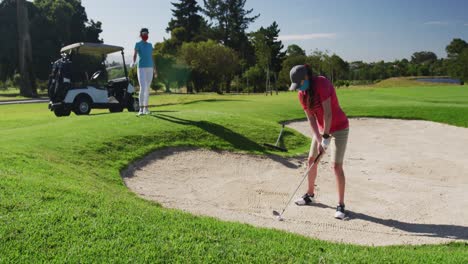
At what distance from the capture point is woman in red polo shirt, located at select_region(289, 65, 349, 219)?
652cm

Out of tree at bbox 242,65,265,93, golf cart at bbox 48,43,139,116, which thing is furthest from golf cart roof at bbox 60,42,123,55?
tree at bbox 242,65,265,93

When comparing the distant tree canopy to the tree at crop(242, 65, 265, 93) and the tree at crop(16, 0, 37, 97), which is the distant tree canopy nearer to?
the tree at crop(16, 0, 37, 97)

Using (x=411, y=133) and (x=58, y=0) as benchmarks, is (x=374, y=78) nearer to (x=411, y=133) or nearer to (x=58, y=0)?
(x=58, y=0)

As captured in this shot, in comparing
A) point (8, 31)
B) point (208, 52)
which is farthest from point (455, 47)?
point (8, 31)

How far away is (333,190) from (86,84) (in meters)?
13.0

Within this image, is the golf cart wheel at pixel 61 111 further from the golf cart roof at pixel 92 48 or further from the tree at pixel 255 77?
the tree at pixel 255 77

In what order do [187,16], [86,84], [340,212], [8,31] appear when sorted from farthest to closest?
[187,16]
[8,31]
[86,84]
[340,212]

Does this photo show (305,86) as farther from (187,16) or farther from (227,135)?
(187,16)

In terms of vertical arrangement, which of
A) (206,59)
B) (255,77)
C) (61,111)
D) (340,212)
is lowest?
(340,212)

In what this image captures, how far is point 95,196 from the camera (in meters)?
5.56

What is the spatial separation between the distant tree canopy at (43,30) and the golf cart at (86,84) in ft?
142

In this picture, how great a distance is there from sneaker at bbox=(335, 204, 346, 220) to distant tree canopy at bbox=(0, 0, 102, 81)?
191 feet

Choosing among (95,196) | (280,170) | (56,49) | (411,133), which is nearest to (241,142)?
(280,170)

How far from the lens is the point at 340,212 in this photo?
6723 mm
